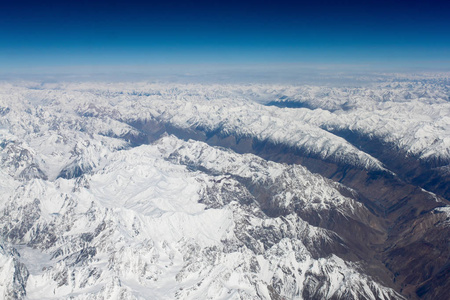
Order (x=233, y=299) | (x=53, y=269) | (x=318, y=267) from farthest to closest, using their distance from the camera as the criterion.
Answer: (x=318, y=267)
(x=53, y=269)
(x=233, y=299)

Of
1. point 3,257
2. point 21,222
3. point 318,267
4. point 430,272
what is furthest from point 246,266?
point 21,222

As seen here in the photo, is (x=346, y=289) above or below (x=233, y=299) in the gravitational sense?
below

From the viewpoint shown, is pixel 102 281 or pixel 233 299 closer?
pixel 233 299

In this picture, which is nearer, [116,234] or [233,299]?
[233,299]

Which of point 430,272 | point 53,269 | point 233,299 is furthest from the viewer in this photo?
point 430,272

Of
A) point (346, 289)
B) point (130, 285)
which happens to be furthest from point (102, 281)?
point (346, 289)

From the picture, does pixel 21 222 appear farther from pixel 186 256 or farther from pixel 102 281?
pixel 186 256

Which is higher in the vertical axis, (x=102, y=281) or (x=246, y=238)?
(x=102, y=281)

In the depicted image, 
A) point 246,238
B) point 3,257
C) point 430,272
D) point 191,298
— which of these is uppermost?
point 3,257

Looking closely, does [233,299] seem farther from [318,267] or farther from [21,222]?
[21,222]
